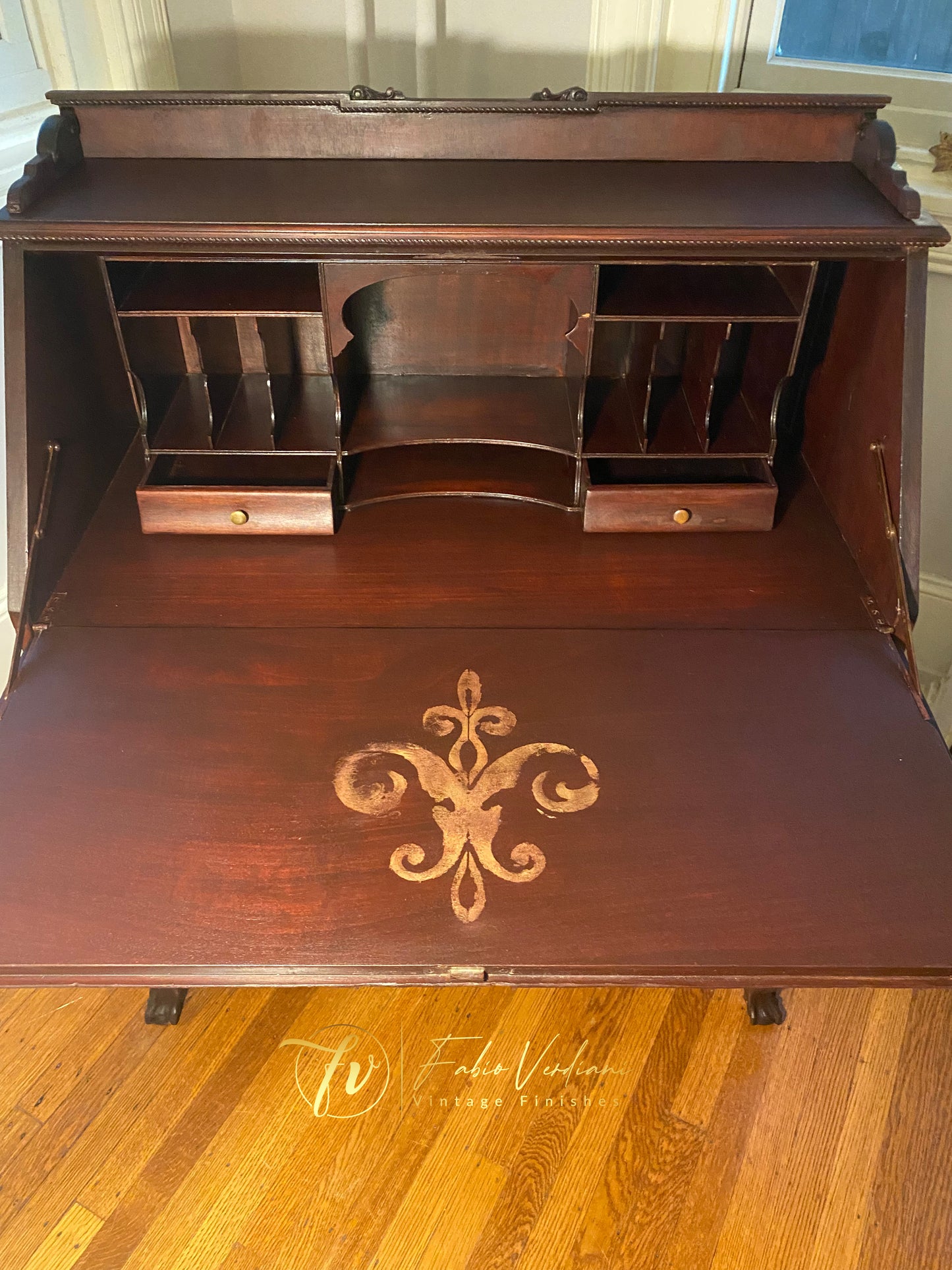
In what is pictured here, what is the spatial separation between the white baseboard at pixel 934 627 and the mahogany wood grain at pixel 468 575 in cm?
72

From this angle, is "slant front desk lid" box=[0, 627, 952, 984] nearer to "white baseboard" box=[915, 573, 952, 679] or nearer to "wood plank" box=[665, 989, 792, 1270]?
"wood plank" box=[665, 989, 792, 1270]

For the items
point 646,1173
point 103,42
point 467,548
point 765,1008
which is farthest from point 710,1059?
point 103,42

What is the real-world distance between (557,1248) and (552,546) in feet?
3.56

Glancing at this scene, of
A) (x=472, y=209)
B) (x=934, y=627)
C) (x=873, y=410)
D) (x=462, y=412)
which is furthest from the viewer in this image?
(x=934, y=627)

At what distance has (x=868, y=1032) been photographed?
1.71 m

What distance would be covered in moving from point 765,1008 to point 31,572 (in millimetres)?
1445

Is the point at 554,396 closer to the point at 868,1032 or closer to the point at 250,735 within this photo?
the point at 250,735

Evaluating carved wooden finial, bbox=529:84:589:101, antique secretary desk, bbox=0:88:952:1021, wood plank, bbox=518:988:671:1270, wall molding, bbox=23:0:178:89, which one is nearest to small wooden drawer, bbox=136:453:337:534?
antique secretary desk, bbox=0:88:952:1021

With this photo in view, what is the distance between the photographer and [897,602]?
129 centimetres

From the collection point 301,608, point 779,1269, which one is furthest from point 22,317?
point 779,1269

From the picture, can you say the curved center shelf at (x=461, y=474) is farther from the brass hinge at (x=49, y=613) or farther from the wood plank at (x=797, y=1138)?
the wood plank at (x=797, y=1138)

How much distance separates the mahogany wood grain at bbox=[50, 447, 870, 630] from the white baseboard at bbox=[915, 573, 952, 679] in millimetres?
718

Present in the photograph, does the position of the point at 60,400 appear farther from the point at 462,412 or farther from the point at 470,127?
the point at 470,127

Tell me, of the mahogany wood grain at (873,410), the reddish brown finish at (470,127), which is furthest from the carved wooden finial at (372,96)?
the mahogany wood grain at (873,410)
